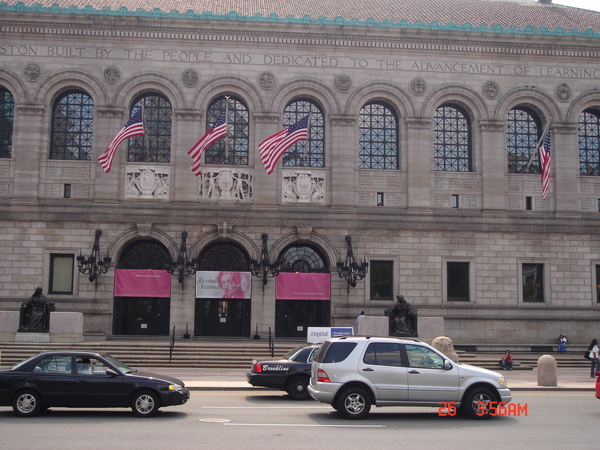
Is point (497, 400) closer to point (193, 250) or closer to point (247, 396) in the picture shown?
point (247, 396)

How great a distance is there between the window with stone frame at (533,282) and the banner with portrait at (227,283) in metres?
14.7

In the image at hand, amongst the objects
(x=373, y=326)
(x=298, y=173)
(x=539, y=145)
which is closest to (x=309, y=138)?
(x=298, y=173)

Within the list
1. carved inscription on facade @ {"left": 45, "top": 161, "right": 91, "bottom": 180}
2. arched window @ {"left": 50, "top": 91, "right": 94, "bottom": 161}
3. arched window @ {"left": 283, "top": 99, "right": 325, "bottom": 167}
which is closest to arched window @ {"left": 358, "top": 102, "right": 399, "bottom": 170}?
arched window @ {"left": 283, "top": 99, "right": 325, "bottom": 167}

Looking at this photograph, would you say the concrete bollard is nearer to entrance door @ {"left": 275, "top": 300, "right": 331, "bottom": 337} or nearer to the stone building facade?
the stone building facade

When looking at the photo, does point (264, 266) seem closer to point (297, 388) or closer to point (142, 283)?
point (142, 283)

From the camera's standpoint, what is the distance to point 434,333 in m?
31.6

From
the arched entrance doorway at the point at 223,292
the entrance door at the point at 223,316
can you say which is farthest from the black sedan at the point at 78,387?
the entrance door at the point at 223,316

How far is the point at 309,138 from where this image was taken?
3719cm

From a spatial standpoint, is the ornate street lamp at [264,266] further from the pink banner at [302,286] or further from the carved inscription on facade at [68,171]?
the carved inscription on facade at [68,171]

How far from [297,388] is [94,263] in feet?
59.8

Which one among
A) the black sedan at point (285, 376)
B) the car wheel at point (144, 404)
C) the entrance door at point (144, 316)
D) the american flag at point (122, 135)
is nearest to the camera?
the car wheel at point (144, 404)

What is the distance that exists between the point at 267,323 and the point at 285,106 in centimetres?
1164

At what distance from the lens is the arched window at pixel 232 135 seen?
36531 millimetres

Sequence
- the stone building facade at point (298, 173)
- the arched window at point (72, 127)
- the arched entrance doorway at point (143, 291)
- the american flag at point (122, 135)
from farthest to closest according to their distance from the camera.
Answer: the arched window at point (72, 127) < the stone building facade at point (298, 173) < the arched entrance doorway at point (143, 291) < the american flag at point (122, 135)
